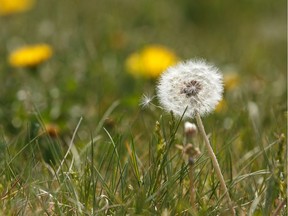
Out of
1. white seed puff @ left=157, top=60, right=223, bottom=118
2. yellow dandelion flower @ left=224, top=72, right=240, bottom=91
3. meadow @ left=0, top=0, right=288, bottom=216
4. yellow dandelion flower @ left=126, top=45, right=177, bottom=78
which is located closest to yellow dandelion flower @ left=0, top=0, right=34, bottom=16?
meadow @ left=0, top=0, right=288, bottom=216

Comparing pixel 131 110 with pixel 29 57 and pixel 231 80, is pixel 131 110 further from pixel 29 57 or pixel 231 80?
pixel 29 57

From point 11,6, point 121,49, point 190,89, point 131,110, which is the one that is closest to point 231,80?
point 131,110

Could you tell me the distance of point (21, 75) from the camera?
15.8 feet

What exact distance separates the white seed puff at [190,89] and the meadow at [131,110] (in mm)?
48

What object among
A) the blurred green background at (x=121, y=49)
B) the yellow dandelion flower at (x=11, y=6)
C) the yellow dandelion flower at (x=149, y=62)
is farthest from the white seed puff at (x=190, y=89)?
the yellow dandelion flower at (x=11, y=6)

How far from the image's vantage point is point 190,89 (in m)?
2.51

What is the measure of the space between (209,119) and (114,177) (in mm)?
1155

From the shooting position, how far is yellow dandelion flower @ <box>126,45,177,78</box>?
4754 millimetres

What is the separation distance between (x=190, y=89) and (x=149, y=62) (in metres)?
2.39

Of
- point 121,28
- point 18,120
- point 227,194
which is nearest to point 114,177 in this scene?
point 227,194

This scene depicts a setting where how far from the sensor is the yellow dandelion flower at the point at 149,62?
4.75 metres

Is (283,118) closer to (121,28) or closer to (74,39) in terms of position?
(74,39)

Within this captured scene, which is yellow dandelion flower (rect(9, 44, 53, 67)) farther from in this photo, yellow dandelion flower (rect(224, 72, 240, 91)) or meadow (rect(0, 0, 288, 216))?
yellow dandelion flower (rect(224, 72, 240, 91))

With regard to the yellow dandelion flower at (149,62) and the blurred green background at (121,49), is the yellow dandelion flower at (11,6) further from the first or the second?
the yellow dandelion flower at (149,62)
